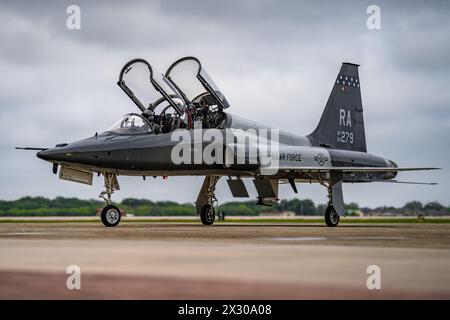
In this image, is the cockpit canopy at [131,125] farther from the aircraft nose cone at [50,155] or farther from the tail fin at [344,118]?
the tail fin at [344,118]

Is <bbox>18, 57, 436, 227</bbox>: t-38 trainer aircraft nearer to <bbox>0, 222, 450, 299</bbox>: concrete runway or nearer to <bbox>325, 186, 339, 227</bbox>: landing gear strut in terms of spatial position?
<bbox>325, 186, 339, 227</bbox>: landing gear strut

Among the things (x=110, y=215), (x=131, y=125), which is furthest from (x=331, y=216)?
(x=110, y=215)

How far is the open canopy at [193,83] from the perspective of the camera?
889 inches

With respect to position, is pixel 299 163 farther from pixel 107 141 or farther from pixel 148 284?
pixel 148 284

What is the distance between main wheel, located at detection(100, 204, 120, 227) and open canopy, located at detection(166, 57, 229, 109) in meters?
4.37

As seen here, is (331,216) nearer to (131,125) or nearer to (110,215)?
(131,125)

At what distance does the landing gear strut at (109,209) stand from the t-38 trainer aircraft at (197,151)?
0.03m

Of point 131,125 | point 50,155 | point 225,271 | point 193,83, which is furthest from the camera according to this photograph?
point 193,83

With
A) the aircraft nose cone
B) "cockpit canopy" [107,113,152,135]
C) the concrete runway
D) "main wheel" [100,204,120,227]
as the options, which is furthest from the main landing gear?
the concrete runway

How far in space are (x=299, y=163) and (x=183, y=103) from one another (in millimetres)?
4481

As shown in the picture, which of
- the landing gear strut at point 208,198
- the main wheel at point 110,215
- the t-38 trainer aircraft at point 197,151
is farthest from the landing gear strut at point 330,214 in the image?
the main wheel at point 110,215

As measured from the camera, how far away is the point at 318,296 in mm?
6141

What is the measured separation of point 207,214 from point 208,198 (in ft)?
1.89

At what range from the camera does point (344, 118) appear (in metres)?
28.8
